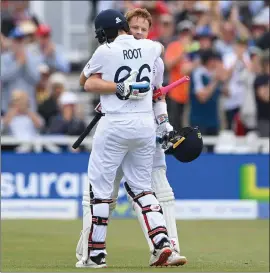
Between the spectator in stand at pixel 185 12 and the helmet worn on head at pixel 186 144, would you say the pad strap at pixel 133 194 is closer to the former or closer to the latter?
the helmet worn on head at pixel 186 144

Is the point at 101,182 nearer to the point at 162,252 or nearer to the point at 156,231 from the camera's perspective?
the point at 156,231

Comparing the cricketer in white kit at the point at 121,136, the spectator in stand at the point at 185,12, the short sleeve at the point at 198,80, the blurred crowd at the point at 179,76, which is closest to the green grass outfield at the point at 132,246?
the cricketer in white kit at the point at 121,136

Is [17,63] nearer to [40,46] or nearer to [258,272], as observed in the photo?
[40,46]

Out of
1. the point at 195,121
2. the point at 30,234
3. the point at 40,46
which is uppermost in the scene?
the point at 40,46

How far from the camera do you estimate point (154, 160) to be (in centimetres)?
909

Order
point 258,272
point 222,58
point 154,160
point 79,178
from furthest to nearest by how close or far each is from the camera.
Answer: point 222,58 < point 79,178 < point 154,160 < point 258,272

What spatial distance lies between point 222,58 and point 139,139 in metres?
8.61

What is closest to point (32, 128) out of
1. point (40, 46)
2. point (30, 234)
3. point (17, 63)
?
point (17, 63)

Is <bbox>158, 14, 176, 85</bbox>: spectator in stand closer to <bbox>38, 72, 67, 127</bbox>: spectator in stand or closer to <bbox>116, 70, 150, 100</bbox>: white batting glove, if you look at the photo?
<bbox>38, 72, 67, 127</bbox>: spectator in stand

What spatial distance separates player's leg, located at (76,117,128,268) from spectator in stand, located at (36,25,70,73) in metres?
A: 9.15

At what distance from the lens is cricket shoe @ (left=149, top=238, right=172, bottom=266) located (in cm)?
853

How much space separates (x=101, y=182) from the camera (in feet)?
28.3

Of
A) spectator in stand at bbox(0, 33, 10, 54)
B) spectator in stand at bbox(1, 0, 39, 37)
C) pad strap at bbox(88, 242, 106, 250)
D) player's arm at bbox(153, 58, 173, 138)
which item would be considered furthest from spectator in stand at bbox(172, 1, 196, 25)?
pad strap at bbox(88, 242, 106, 250)

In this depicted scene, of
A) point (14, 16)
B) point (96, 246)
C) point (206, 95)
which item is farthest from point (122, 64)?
point (14, 16)
